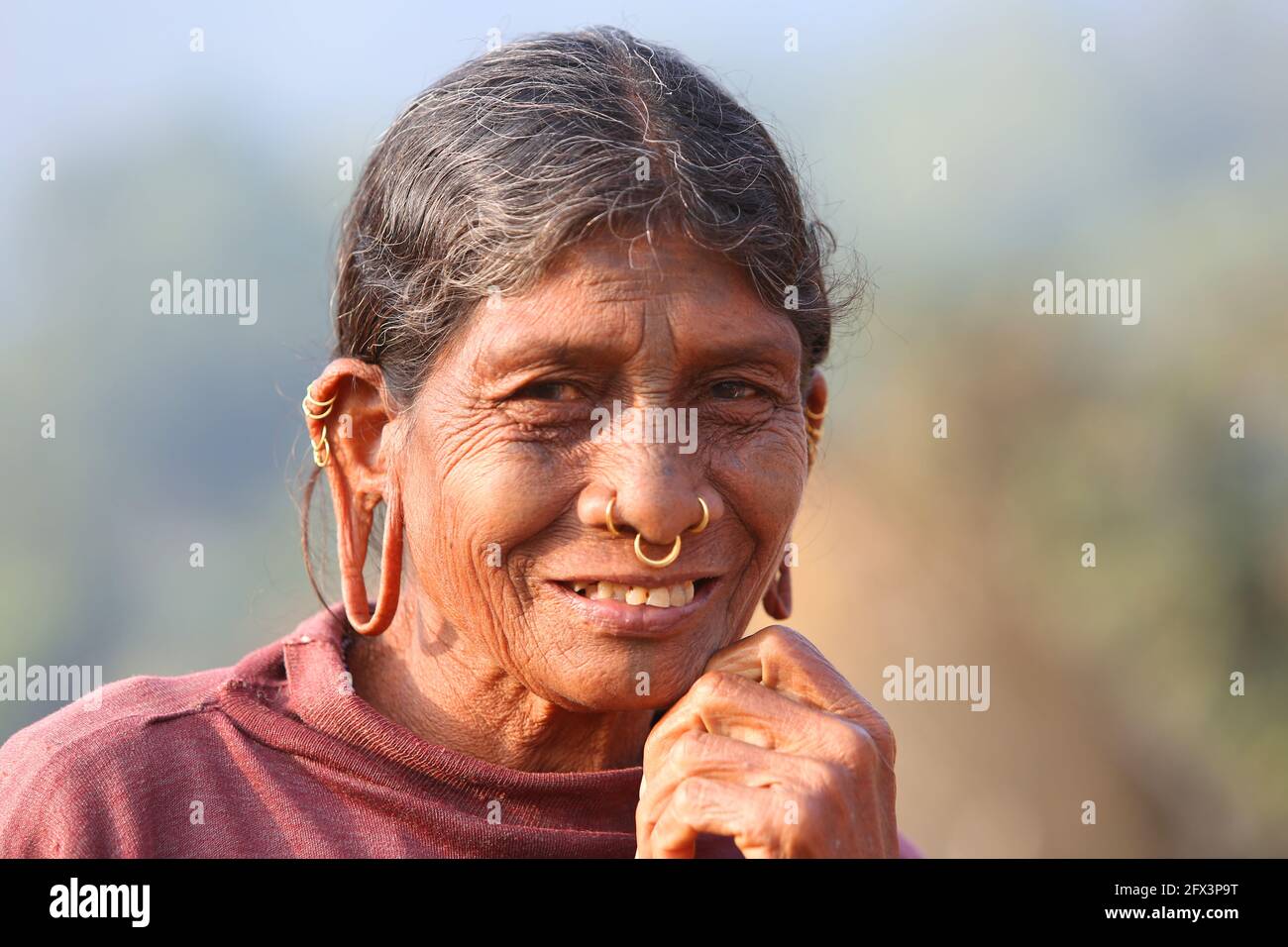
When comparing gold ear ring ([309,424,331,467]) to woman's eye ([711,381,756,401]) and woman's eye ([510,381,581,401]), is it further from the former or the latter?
woman's eye ([711,381,756,401])

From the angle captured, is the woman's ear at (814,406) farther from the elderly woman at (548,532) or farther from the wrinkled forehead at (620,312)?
the wrinkled forehead at (620,312)

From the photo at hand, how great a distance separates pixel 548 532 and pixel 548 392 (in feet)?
1.07

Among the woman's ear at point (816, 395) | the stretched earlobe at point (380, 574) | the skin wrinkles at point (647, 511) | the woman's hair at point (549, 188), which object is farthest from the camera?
the woman's ear at point (816, 395)

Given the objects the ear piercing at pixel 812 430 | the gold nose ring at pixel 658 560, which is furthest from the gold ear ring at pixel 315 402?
the ear piercing at pixel 812 430

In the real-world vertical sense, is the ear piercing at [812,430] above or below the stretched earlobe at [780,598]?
above

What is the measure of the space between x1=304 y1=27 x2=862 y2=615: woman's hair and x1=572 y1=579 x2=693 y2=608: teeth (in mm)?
696

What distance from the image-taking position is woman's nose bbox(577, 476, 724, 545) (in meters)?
3.01

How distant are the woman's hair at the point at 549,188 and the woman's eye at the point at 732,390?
0.22 m

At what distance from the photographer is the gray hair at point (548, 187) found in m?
3.13

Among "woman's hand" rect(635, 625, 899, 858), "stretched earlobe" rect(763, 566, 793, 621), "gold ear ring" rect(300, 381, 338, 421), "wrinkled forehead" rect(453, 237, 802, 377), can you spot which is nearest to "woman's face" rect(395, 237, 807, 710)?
"wrinkled forehead" rect(453, 237, 802, 377)

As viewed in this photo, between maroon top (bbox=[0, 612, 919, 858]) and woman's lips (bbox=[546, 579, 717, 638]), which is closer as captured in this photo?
woman's lips (bbox=[546, 579, 717, 638])

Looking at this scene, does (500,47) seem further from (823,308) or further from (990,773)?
(990,773)
